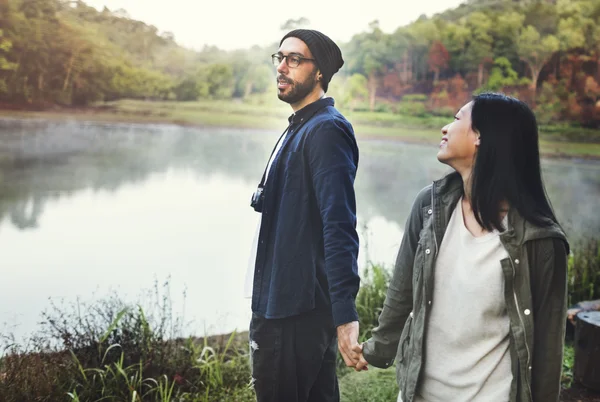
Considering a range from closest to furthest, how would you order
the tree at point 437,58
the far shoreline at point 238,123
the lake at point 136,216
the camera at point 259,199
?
A: the camera at point 259,199
the lake at point 136,216
the far shoreline at point 238,123
the tree at point 437,58

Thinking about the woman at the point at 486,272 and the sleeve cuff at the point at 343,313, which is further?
the sleeve cuff at the point at 343,313

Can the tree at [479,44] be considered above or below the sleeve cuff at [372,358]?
above

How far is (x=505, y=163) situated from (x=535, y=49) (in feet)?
21.8

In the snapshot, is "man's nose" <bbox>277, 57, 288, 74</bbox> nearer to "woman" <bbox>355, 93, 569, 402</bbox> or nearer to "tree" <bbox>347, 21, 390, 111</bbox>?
"woman" <bbox>355, 93, 569, 402</bbox>

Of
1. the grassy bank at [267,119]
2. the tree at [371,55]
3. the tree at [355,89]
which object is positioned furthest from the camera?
the tree at [355,89]

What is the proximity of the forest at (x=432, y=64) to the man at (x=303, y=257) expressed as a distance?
4246 millimetres

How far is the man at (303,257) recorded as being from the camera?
184 cm

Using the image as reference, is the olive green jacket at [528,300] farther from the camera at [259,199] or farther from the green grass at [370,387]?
the green grass at [370,387]

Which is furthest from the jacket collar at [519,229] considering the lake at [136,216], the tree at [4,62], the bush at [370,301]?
the tree at [4,62]

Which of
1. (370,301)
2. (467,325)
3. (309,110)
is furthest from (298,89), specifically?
(370,301)

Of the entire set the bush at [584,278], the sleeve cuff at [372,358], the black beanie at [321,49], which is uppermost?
the black beanie at [321,49]

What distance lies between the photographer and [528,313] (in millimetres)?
1440

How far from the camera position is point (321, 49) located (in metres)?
2.06

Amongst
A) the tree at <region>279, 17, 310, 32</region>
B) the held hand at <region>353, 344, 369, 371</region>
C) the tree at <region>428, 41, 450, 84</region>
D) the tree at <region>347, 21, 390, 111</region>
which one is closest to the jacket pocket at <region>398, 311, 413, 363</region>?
the held hand at <region>353, 344, 369, 371</region>
